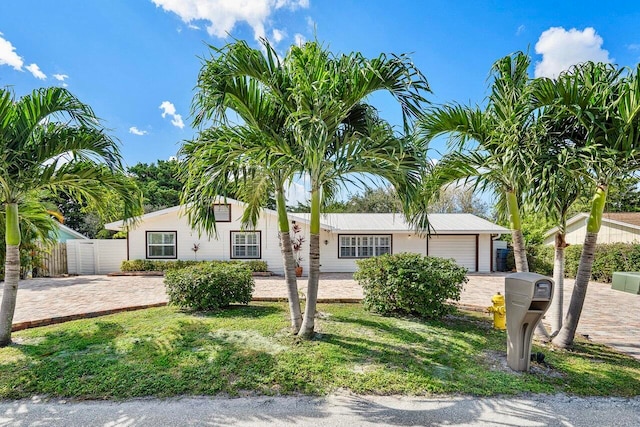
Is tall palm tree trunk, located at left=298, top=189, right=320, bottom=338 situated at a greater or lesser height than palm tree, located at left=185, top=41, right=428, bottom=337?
lesser

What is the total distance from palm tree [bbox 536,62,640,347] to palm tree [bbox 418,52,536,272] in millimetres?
372

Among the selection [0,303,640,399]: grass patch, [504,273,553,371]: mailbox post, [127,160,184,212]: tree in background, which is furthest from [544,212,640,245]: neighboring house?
[127,160,184,212]: tree in background

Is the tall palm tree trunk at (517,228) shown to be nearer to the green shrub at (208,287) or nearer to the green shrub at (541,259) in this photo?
the green shrub at (208,287)

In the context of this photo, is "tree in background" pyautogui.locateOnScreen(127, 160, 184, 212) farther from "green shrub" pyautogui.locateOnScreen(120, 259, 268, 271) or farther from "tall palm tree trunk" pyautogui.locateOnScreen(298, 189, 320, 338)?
"tall palm tree trunk" pyautogui.locateOnScreen(298, 189, 320, 338)

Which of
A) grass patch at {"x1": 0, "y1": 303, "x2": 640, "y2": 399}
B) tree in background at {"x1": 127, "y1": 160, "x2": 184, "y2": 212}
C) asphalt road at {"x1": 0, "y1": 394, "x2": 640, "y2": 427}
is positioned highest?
tree in background at {"x1": 127, "y1": 160, "x2": 184, "y2": 212}

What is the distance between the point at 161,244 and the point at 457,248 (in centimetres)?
1450

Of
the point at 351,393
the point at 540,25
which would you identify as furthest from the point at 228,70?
the point at 540,25

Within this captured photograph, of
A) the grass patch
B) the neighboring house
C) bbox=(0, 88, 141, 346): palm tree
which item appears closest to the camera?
the grass patch

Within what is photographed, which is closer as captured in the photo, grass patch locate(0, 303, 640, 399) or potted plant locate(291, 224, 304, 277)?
grass patch locate(0, 303, 640, 399)

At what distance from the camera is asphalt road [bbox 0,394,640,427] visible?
10.2ft

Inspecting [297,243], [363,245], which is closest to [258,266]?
[297,243]

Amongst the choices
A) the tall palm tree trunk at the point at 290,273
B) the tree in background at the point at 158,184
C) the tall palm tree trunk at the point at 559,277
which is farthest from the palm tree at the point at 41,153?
the tree in background at the point at 158,184

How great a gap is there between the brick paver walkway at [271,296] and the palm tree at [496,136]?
3.38 m

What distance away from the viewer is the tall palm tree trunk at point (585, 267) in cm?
446
